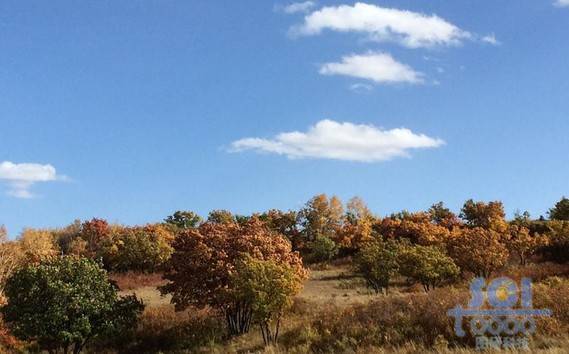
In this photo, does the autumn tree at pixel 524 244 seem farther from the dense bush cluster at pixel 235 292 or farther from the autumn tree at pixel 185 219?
the autumn tree at pixel 185 219

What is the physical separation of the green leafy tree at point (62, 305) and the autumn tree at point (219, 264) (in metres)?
3.72

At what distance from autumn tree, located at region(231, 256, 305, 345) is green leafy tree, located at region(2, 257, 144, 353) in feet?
24.4

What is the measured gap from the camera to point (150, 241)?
65.3m

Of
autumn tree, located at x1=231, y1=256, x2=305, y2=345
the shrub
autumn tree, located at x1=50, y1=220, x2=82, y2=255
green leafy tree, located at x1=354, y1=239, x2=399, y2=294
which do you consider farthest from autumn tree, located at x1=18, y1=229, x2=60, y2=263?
autumn tree, located at x1=231, y1=256, x2=305, y2=345

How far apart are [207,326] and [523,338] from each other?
18412 millimetres

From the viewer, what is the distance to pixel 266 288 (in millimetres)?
25156

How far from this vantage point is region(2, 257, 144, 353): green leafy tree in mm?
25609

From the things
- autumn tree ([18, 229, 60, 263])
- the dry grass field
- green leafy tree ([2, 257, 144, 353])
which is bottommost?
the dry grass field

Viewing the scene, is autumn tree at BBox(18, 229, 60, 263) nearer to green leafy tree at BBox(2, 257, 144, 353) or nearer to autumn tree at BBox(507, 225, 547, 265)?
green leafy tree at BBox(2, 257, 144, 353)

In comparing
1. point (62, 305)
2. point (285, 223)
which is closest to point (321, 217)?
point (285, 223)

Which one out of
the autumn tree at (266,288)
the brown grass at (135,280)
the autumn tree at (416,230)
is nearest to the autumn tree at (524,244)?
the autumn tree at (416,230)

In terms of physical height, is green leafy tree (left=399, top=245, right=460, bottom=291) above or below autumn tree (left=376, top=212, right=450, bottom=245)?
below

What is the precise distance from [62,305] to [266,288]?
34.3 feet

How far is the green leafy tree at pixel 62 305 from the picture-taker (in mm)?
25609
